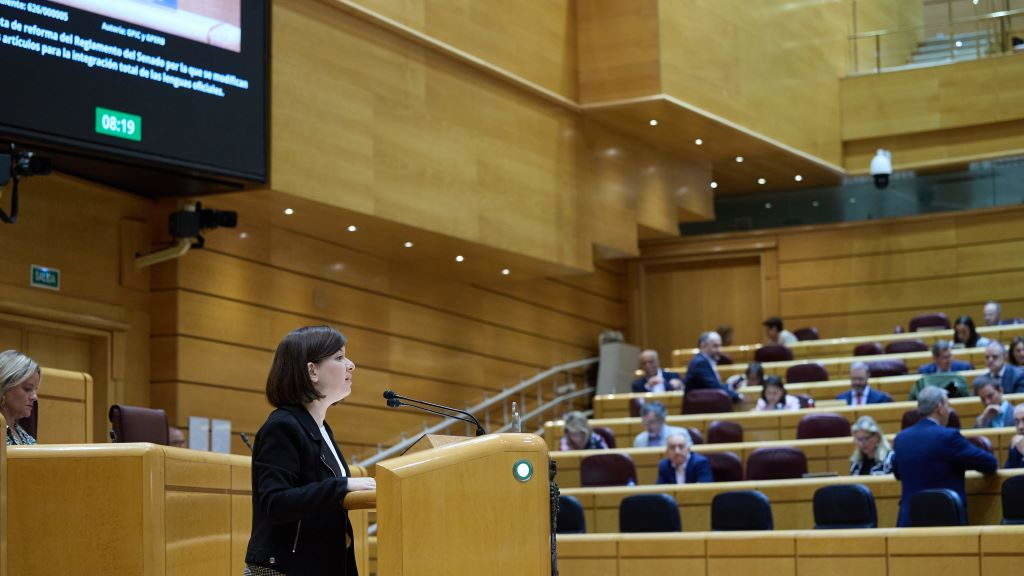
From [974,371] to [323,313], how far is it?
15.3 ft

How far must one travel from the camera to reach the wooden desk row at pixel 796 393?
1038cm

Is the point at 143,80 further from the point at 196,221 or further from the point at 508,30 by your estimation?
the point at 508,30

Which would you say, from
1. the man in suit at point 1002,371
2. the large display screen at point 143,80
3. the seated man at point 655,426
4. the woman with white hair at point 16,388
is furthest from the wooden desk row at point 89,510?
the man in suit at point 1002,371

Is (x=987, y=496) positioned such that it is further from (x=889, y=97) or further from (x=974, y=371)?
(x=889, y=97)

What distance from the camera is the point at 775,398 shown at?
10.0 meters

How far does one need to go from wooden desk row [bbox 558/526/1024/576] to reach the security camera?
7626mm

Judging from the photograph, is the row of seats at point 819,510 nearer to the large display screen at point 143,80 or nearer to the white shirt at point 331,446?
the large display screen at point 143,80

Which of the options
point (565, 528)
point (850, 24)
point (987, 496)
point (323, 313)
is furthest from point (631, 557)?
point (850, 24)

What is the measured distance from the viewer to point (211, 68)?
782cm

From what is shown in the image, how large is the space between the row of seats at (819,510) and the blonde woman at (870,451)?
0.85m

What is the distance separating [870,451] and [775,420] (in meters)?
1.92

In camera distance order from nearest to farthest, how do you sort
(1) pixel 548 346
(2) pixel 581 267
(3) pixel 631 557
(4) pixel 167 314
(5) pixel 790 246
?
(3) pixel 631 557 → (4) pixel 167 314 → (2) pixel 581 267 → (1) pixel 548 346 → (5) pixel 790 246

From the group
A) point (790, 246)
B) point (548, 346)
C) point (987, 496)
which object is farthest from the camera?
point (790, 246)

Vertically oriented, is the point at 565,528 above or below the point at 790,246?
below
